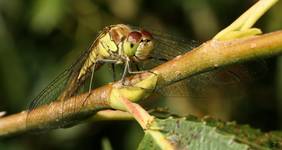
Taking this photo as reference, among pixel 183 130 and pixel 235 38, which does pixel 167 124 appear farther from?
pixel 235 38

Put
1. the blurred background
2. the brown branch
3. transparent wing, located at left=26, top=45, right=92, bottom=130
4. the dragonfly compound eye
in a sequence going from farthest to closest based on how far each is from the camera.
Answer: the blurred background < the dragonfly compound eye < transparent wing, located at left=26, top=45, right=92, bottom=130 < the brown branch

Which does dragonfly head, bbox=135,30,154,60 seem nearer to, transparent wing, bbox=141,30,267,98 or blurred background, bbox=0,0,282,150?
transparent wing, bbox=141,30,267,98

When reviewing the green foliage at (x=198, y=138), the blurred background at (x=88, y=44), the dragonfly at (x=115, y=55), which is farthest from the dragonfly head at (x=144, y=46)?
the blurred background at (x=88, y=44)

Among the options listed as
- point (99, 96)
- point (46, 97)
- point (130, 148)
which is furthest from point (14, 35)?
point (99, 96)

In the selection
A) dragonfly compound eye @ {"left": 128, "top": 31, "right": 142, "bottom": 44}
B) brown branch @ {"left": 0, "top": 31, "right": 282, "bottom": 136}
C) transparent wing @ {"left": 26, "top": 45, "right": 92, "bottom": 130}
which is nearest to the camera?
brown branch @ {"left": 0, "top": 31, "right": 282, "bottom": 136}

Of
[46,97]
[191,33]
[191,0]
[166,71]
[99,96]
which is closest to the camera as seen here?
[166,71]

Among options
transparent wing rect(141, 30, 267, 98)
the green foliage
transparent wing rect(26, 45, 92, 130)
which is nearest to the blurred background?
transparent wing rect(26, 45, 92, 130)

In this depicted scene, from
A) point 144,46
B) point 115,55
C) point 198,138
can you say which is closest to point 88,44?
point 115,55

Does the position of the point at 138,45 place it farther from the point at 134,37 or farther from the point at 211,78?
the point at 211,78
